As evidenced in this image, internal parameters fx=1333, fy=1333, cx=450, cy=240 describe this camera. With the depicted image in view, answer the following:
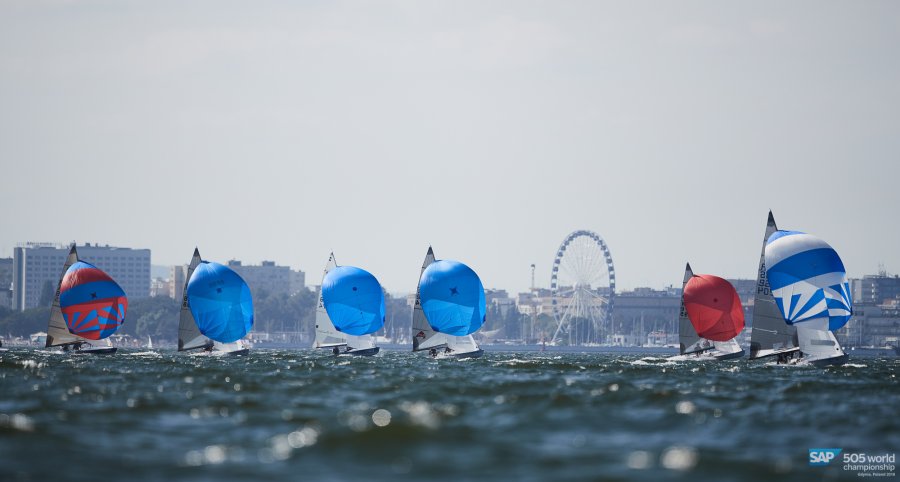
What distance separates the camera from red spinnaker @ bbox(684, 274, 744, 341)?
96.1m

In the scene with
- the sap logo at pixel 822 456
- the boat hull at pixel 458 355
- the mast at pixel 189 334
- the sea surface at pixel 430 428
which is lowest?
the sap logo at pixel 822 456

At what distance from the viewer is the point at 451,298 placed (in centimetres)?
9219

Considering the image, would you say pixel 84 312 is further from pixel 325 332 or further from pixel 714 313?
pixel 714 313

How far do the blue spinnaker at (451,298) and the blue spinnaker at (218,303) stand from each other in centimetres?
1286

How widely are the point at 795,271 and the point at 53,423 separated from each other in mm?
49722

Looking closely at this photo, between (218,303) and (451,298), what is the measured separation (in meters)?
16.7

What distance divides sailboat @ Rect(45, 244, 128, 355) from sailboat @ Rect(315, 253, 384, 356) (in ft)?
51.5

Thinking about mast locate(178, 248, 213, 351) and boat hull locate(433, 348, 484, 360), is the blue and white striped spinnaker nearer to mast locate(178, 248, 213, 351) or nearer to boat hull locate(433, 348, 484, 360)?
boat hull locate(433, 348, 484, 360)

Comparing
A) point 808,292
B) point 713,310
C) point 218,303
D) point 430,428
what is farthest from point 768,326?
point 430,428

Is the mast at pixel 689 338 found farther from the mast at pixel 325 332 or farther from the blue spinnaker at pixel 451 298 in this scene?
the mast at pixel 325 332

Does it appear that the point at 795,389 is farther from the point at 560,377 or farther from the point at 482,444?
the point at 482,444

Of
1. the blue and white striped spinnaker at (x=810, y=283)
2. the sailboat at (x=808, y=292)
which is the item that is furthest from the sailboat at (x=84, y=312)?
the blue and white striped spinnaker at (x=810, y=283)

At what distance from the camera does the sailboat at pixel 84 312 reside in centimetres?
9731

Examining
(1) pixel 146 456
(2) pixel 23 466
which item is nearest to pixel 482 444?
(1) pixel 146 456
